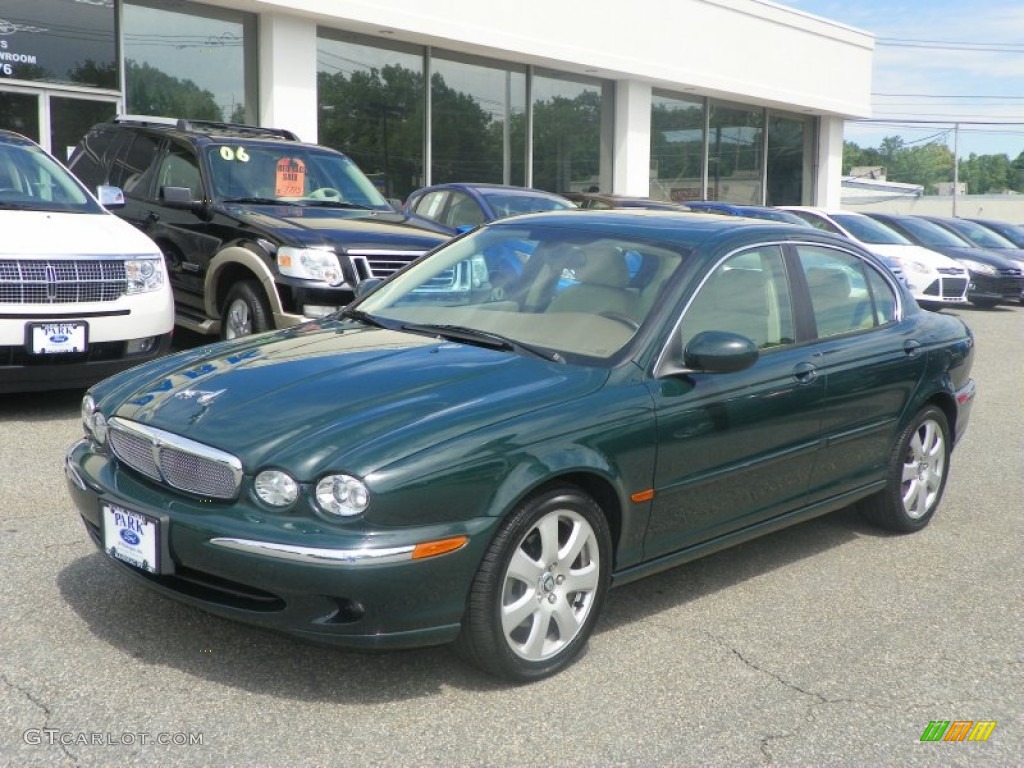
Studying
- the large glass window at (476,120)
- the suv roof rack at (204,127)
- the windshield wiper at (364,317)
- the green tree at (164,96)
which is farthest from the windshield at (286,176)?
the large glass window at (476,120)

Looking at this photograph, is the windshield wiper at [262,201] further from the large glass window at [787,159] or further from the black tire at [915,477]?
the large glass window at [787,159]

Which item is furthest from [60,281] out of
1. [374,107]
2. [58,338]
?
[374,107]

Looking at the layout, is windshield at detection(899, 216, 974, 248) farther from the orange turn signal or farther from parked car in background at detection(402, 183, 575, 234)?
the orange turn signal

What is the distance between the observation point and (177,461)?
3.61 m

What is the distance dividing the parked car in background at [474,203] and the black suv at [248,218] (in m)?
1.96

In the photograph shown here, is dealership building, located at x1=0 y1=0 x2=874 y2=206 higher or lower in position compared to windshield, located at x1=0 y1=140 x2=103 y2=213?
higher

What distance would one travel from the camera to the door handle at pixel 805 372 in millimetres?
4734

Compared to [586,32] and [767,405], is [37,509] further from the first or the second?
[586,32]

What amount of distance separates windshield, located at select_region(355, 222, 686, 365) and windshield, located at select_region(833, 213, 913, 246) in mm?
12804

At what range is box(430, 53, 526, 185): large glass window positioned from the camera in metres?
19.7

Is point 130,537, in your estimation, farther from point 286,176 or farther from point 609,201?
point 609,201

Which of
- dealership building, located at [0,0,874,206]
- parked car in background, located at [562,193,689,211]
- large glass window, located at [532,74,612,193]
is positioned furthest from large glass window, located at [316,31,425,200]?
parked car in background, located at [562,193,689,211]

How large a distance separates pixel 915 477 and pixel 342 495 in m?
3.44

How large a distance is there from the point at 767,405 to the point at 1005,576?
1547mm
